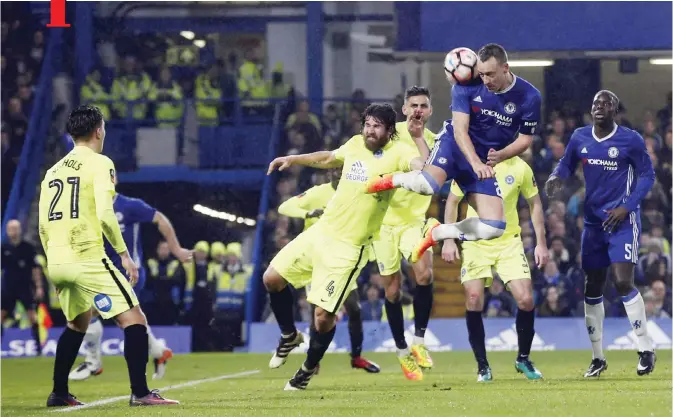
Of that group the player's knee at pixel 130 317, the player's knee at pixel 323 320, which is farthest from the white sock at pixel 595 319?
the player's knee at pixel 130 317

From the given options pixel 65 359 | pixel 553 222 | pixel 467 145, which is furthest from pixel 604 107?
pixel 553 222

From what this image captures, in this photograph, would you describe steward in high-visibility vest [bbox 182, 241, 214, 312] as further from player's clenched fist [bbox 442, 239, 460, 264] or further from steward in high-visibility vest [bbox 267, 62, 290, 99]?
player's clenched fist [bbox 442, 239, 460, 264]

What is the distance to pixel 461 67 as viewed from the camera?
10078mm

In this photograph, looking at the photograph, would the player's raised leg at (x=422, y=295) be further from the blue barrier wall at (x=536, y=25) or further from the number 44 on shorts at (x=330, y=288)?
the blue barrier wall at (x=536, y=25)

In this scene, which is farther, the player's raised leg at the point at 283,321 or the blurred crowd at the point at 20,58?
the blurred crowd at the point at 20,58

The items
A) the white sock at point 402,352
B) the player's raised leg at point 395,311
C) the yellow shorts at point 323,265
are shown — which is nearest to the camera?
the yellow shorts at point 323,265

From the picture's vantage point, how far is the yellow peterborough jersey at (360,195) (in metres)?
10.5

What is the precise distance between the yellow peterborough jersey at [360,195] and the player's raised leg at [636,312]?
2.30 meters

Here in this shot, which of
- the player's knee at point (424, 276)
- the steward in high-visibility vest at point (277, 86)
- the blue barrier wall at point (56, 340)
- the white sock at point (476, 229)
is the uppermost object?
the steward in high-visibility vest at point (277, 86)

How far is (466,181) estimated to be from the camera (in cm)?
1015

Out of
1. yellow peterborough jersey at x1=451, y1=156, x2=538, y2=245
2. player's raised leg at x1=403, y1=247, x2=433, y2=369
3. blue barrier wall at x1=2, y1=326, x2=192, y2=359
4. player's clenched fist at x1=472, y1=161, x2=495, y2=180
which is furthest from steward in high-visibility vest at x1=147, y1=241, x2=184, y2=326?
player's clenched fist at x1=472, y1=161, x2=495, y2=180

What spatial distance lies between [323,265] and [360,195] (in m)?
0.65

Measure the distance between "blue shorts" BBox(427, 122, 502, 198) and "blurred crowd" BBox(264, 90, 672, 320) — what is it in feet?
32.1

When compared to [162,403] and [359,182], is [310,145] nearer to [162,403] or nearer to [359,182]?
[359,182]
